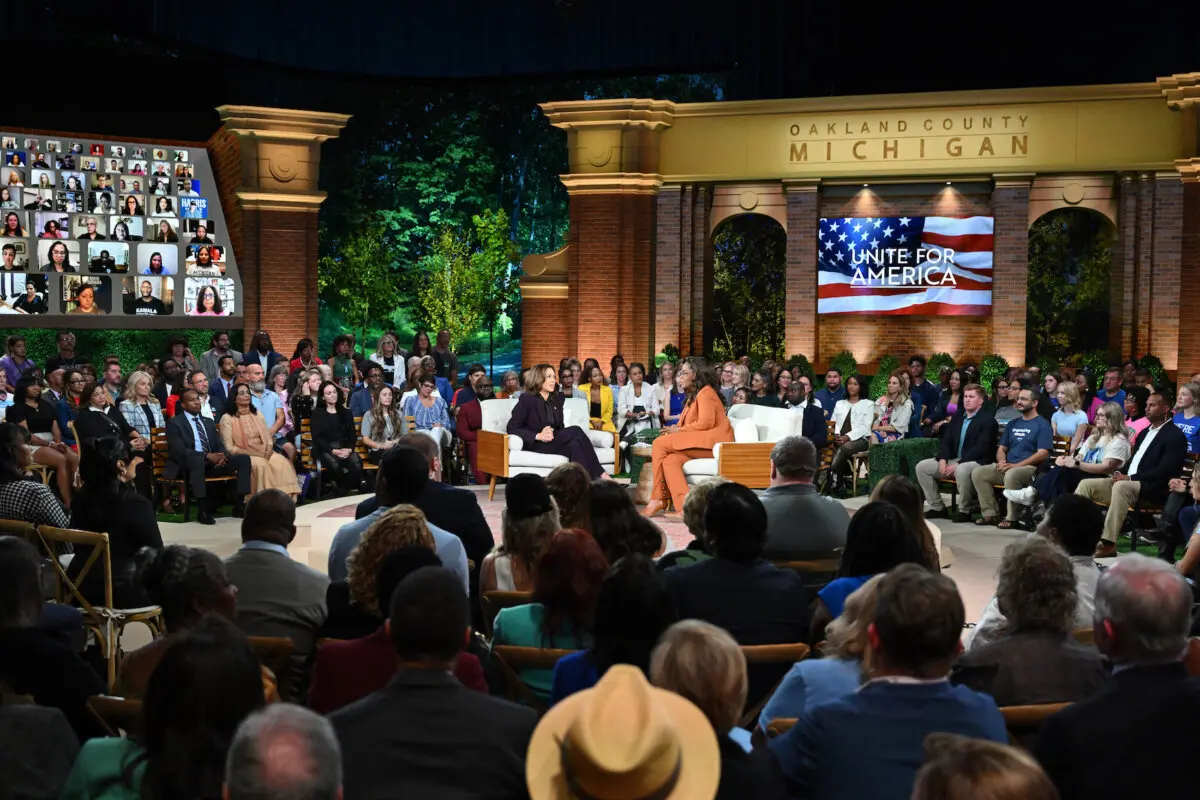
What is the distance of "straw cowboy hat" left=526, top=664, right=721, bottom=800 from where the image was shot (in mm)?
2223

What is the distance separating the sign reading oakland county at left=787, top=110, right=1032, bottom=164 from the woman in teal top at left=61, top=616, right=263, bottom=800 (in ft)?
52.1

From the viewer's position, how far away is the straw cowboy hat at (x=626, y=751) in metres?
2.22

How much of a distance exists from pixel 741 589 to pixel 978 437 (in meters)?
7.26

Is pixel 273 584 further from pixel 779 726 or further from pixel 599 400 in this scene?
pixel 599 400

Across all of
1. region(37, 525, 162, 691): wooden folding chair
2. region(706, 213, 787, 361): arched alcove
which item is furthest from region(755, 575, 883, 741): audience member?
region(706, 213, 787, 361): arched alcove

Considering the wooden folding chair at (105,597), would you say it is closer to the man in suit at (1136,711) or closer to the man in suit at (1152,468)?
the man in suit at (1136,711)

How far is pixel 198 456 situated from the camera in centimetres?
1085

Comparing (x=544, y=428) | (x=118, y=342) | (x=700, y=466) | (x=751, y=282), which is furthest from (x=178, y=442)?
(x=751, y=282)

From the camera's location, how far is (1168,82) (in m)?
16.1

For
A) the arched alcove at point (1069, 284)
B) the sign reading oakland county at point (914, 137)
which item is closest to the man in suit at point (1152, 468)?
the sign reading oakland county at point (914, 137)

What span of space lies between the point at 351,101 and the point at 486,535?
2686cm

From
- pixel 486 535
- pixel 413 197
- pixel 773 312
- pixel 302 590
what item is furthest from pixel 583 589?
pixel 413 197

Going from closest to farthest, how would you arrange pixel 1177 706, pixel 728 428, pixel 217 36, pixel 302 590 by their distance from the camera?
pixel 1177 706 < pixel 302 590 < pixel 728 428 < pixel 217 36

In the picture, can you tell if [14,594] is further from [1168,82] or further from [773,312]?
[773,312]
